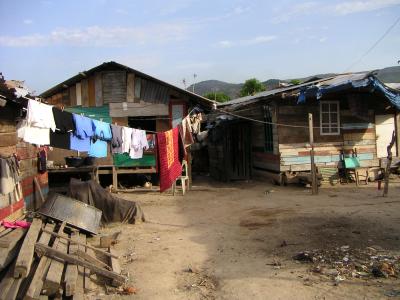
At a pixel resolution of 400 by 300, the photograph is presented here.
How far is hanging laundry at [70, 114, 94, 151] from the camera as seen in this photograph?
8.33 meters

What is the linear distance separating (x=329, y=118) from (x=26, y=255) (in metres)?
12.7

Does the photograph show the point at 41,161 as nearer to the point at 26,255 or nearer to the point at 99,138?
Result: the point at 99,138

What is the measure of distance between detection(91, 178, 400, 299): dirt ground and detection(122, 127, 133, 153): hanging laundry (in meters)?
1.87

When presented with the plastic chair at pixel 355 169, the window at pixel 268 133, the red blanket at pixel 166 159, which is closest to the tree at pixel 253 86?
the window at pixel 268 133

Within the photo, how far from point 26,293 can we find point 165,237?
4108 millimetres

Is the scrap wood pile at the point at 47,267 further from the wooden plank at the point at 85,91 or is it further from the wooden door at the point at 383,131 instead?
the wooden door at the point at 383,131

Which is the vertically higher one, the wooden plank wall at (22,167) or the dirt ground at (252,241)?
the wooden plank wall at (22,167)

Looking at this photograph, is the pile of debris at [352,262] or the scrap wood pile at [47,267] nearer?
the scrap wood pile at [47,267]

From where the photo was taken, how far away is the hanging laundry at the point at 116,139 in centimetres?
1043

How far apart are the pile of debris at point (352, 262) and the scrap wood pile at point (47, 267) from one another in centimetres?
293

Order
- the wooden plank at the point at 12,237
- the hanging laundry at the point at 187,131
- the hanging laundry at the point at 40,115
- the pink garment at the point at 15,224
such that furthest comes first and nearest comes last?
1. the hanging laundry at the point at 187,131
2. the pink garment at the point at 15,224
3. the hanging laundry at the point at 40,115
4. the wooden plank at the point at 12,237

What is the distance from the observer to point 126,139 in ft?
35.9

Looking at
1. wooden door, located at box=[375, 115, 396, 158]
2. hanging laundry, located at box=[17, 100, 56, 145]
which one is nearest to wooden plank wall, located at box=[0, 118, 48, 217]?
hanging laundry, located at box=[17, 100, 56, 145]

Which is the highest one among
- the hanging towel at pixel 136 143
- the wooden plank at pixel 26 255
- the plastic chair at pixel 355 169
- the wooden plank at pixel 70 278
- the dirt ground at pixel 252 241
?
the hanging towel at pixel 136 143
